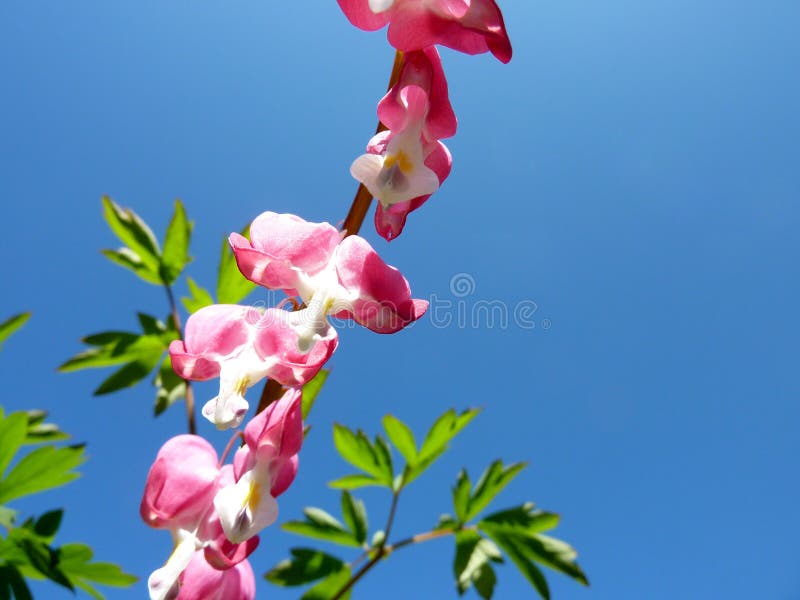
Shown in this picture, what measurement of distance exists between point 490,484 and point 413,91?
48.9 inches

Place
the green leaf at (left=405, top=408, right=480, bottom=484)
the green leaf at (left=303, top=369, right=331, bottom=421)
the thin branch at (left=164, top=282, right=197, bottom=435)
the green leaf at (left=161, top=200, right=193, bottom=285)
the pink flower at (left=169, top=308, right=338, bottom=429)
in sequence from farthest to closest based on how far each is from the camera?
the green leaf at (left=405, top=408, right=480, bottom=484)
the green leaf at (left=161, top=200, right=193, bottom=285)
the thin branch at (left=164, top=282, right=197, bottom=435)
the green leaf at (left=303, top=369, right=331, bottom=421)
the pink flower at (left=169, top=308, right=338, bottom=429)

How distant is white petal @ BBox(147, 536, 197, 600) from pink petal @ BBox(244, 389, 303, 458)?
0.43ft

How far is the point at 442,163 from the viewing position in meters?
0.56

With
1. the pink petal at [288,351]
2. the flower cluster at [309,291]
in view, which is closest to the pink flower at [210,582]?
the flower cluster at [309,291]

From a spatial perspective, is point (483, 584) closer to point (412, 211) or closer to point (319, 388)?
point (319, 388)

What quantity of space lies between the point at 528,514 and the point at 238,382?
117 cm

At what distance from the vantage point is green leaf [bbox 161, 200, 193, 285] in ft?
4.50

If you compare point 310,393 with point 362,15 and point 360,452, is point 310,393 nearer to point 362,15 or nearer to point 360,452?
point 362,15

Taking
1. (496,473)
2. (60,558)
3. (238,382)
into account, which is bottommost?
(60,558)

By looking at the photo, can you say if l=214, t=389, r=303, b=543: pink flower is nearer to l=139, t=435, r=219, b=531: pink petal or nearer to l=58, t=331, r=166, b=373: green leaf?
l=139, t=435, r=219, b=531: pink petal

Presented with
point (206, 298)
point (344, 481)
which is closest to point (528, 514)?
point (344, 481)

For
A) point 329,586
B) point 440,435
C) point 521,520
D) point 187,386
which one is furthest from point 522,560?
point 187,386

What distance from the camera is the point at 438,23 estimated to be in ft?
1.66

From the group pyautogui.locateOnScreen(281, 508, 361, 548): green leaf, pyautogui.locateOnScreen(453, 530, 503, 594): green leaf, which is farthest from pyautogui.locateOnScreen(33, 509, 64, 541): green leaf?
pyautogui.locateOnScreen(453, 530, 503, 594): green leaf
